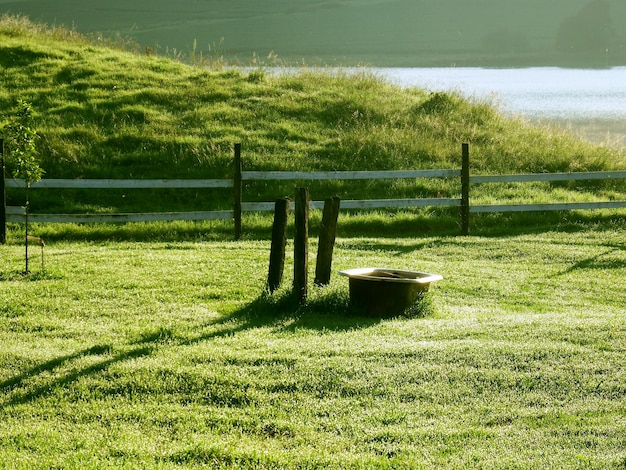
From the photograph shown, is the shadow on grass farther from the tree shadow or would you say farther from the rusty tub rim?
the tree shadow

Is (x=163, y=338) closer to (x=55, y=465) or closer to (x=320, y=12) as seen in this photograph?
(x=55, y=465)

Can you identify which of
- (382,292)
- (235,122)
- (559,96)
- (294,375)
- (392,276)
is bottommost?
(294,375)

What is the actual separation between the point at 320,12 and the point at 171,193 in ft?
448

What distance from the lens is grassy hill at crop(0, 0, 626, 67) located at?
113688mm

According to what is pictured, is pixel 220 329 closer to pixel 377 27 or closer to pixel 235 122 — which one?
pixel 235 122

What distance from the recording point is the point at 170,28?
122750 millimetres

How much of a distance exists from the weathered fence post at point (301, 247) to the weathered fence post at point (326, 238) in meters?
0.31

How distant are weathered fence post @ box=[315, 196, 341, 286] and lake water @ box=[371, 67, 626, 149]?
16.2 metres

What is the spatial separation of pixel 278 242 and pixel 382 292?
57.5 inches

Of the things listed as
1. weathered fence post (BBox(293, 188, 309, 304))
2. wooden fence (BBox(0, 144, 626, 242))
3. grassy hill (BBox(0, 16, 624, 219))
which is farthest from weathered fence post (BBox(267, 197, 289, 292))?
grassy hill (BBox(0, 16, 624, 219))

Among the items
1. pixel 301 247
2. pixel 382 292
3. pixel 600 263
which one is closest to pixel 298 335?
pixel 382 292

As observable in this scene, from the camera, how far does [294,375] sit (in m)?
6.86

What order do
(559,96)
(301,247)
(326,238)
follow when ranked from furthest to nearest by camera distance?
(559,96), (326,238), (301,247)

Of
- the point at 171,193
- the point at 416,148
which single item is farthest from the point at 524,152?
the point at 171,193
